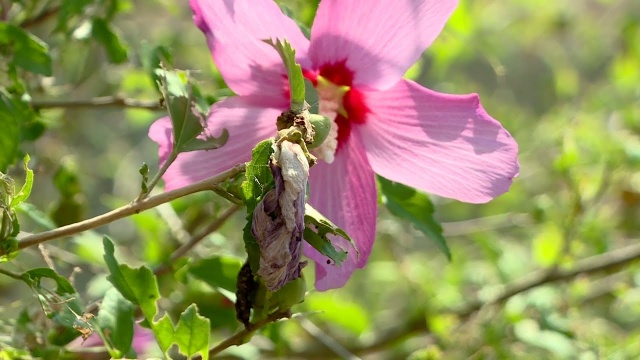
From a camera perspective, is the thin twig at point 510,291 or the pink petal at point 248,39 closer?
the pink petal at point 248,39

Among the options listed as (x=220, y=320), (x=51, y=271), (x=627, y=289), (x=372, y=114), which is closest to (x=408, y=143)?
(x=372, y=114)

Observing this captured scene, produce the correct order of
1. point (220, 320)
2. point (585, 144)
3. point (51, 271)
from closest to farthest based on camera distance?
point (51, 271) < point (220, 320) < point (585, 144)

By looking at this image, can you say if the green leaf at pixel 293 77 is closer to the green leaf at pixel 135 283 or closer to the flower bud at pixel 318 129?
the flower bud at pixel 318 129

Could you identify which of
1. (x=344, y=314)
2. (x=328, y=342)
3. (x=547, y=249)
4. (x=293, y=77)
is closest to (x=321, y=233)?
(x=293, y=77)

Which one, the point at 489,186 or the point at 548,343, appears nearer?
the point at 489,186

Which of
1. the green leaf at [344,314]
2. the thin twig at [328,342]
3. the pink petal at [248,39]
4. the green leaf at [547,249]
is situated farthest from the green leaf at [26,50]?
the green leaf at [547,249]

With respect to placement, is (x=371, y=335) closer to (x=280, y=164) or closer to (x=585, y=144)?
(x=585, y=144)

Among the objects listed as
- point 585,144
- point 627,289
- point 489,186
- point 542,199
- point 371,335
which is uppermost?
point 489,186
